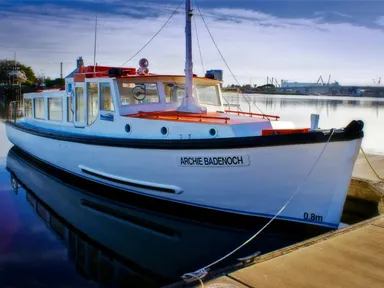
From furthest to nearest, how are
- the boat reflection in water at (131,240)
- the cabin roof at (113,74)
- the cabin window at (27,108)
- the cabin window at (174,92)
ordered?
1. the cabin window at (27,108)
2. the cabin window at (174,92)
3. the cabin roof at (113,74)
4. the boat reflection in water at (131,240)

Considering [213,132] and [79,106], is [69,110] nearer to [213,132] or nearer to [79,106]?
[79,106]

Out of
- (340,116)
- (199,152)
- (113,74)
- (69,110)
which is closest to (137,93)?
(113,74)

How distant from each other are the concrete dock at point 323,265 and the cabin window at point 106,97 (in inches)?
242

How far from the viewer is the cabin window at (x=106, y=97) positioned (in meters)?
10.1

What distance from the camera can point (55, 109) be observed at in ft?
42.0

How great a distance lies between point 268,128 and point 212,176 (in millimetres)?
1531

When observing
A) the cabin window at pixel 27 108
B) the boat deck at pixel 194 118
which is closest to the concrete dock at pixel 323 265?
the boat deck at pixel 194 118

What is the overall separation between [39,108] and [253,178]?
9421 mm

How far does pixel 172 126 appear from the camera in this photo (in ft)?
28.1

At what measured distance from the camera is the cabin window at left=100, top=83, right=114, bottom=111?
10055 millimetres

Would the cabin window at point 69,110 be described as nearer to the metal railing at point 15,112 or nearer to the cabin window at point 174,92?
the cabin window at point 174,92

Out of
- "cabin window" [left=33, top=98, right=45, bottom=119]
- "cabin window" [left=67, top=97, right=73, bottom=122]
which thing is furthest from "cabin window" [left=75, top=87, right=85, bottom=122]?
"cabin window" [left=33, top=98, right=45, bottom=119]

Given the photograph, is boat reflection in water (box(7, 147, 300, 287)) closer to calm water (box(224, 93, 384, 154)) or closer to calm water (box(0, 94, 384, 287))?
calm water (box(0, 94, 384, 287))

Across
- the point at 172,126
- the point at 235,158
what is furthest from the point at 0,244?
the point at 235,158
